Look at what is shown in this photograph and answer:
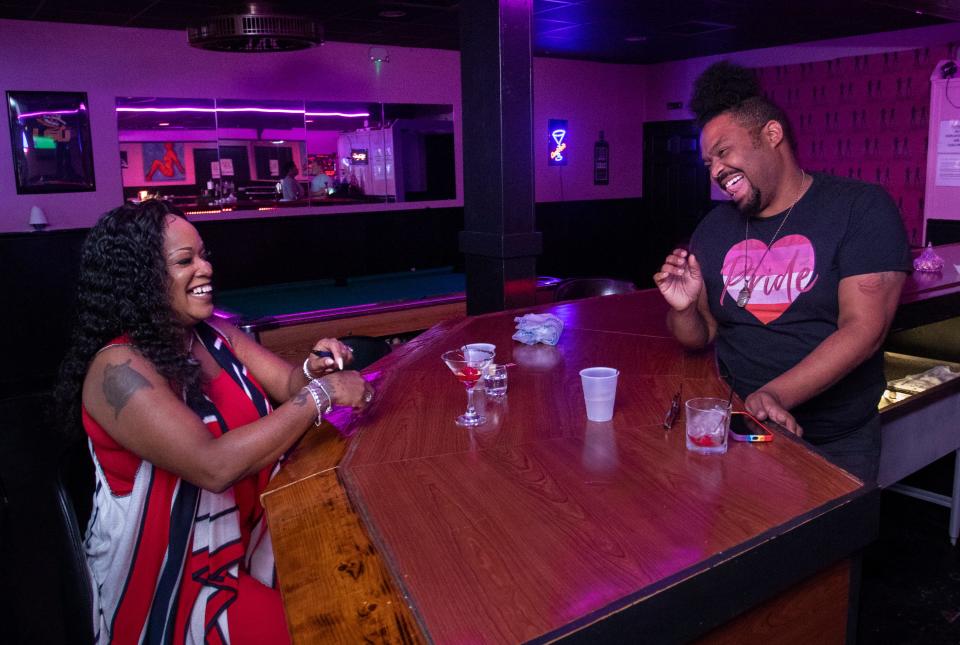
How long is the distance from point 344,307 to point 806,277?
358 centimetres

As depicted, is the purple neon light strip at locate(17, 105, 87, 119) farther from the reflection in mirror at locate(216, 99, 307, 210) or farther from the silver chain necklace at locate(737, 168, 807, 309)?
the silver chain necklace at locate(737, 168, 807, 309)

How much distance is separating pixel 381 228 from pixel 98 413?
7.47 m

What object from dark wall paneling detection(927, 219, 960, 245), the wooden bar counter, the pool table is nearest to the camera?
the wooden bar counter

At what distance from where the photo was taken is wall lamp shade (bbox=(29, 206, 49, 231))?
6828 mm

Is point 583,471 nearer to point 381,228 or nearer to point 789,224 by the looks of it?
point 789,224

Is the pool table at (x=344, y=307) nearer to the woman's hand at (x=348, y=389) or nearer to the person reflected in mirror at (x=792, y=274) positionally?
the woman's hand at (x=348, y=389)

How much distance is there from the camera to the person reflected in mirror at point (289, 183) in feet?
27.3

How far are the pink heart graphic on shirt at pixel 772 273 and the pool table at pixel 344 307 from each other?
2.68 metres

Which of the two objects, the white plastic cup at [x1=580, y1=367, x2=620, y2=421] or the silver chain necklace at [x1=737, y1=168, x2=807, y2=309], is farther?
the silver chain necklace at [x1=737, y1=168, x2=807, y2=309]

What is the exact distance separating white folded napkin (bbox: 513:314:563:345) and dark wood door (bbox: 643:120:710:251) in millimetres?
7895

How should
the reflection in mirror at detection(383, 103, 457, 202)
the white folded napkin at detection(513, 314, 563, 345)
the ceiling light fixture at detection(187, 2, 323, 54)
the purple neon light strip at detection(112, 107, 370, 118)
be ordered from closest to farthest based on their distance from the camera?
the white folded napkin at detection(513, 314, 563, 345) → the ceiling light fixture at detection(187, 2, 323, 54) → the purple neon light strip at detection(112, 107, 370, 118) → the reflection in mirror at detection(383, 103, 457, 202)

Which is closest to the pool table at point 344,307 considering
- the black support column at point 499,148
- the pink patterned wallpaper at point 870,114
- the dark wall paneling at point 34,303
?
the black support column at point 499,148

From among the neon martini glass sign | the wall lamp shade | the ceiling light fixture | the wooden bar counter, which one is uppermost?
the ceiling light fixture

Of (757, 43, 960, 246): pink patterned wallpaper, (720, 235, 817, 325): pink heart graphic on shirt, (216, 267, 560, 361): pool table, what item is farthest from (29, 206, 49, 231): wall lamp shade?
(757, 43, 960, 246): pink patterned wallpaper
